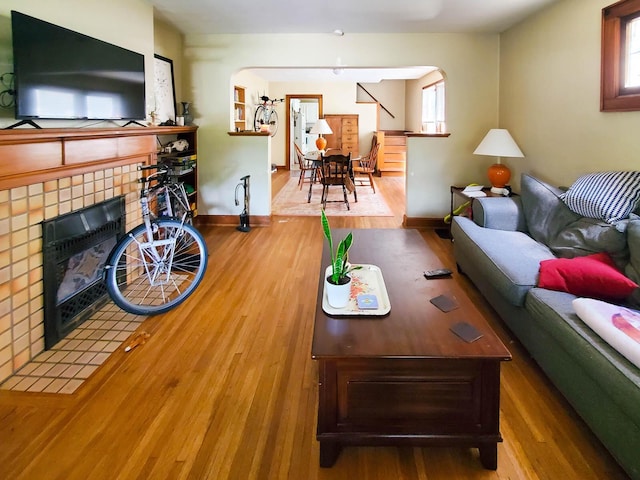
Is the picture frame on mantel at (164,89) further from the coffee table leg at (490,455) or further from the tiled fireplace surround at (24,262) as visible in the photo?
the coffee table leg at (490,455)

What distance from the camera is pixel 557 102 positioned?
380cm

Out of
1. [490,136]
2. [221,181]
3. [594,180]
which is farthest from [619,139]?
[221,181]

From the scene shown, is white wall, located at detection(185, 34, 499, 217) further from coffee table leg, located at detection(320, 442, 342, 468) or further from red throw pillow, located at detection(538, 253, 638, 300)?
coffee table leg, located at detection(320, 442, 342, 468)

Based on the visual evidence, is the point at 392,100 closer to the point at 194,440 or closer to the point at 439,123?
the point at 439,123

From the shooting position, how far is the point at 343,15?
13.9 ft

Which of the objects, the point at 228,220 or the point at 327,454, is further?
the point at 228,220

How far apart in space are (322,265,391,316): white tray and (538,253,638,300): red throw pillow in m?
0.85

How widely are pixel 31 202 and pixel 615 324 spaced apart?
2756 millimetres

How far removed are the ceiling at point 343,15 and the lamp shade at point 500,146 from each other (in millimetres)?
1114

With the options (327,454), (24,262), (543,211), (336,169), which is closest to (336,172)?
(336,169)

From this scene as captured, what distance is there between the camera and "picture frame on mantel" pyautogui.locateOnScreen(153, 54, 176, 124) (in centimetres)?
450

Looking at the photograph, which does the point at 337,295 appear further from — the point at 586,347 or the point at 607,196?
the point at 607,196

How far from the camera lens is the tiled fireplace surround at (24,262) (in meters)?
2.17

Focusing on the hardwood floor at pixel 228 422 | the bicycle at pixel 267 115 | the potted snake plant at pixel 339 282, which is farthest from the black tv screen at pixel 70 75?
the bicycle at pixel 267 115
